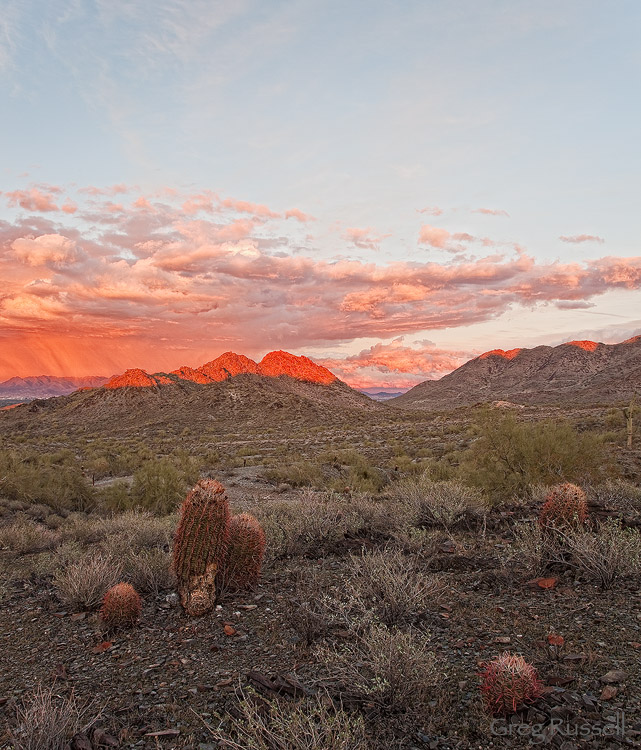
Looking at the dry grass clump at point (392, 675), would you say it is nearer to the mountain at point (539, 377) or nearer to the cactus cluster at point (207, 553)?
the cactus cluster at point (207, 553)

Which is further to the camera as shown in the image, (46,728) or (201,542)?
(201,542)

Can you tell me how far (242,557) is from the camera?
638 centimetres

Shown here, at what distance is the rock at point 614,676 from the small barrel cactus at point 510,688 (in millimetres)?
596

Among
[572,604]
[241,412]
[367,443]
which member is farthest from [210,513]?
[241,412]

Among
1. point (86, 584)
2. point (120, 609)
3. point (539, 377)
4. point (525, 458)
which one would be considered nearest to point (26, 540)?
point (86, 584)

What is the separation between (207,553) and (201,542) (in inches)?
6.1

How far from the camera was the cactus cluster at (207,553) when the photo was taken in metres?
5.82

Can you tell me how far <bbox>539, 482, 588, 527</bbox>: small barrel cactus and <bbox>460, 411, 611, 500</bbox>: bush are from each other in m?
6.05

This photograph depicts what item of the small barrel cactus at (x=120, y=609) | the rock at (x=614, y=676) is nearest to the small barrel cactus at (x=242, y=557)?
the small barrel cactus at (x=120, y=609)

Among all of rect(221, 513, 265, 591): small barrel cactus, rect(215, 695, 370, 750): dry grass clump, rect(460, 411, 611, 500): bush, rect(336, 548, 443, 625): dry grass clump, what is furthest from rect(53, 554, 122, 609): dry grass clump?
rect(460, 411, 611, 500): bush

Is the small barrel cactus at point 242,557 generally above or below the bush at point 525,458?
above

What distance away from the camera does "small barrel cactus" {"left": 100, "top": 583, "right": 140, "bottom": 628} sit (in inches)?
213

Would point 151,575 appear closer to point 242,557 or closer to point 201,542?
point 201,542

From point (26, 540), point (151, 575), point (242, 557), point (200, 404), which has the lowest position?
point (200, 404)
